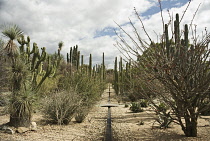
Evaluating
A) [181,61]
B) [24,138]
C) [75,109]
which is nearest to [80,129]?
[75,109]

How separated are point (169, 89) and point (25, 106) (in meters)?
4.59

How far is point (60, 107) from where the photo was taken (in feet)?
24.9

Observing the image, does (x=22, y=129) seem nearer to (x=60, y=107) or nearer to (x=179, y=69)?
(x=60, y=107)

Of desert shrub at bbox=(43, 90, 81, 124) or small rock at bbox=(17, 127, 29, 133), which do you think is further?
desert shrub at bbox=(43, 90, 81, 124)

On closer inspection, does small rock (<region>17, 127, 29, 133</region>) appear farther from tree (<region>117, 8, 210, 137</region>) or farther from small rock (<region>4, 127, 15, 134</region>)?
tree (<region>117, 8, 210, 137</region>)

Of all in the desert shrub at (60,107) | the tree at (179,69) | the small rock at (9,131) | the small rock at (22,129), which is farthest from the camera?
the desert shrub at (60,107)

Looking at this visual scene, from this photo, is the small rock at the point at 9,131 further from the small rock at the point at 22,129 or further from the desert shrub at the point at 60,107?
the desert shrub at the point at 60,107

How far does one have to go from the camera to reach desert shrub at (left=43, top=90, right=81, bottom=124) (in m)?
7.70

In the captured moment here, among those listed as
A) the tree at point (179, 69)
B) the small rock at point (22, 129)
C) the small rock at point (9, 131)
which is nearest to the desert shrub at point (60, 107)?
the small rock at point (22, 129)

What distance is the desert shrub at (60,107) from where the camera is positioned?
7.70 meters

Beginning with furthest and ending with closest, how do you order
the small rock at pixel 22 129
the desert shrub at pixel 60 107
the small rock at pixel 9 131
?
the desert shrub at pixel 60 107
the small rock at pixel 22 129
the small rock at pixel 9 131

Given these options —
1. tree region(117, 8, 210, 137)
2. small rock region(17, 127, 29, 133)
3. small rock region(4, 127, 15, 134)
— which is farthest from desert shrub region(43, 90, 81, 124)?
tree region(117, 8, 210, 137)

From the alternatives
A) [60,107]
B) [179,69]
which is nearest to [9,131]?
[60,107]

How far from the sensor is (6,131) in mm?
6195
